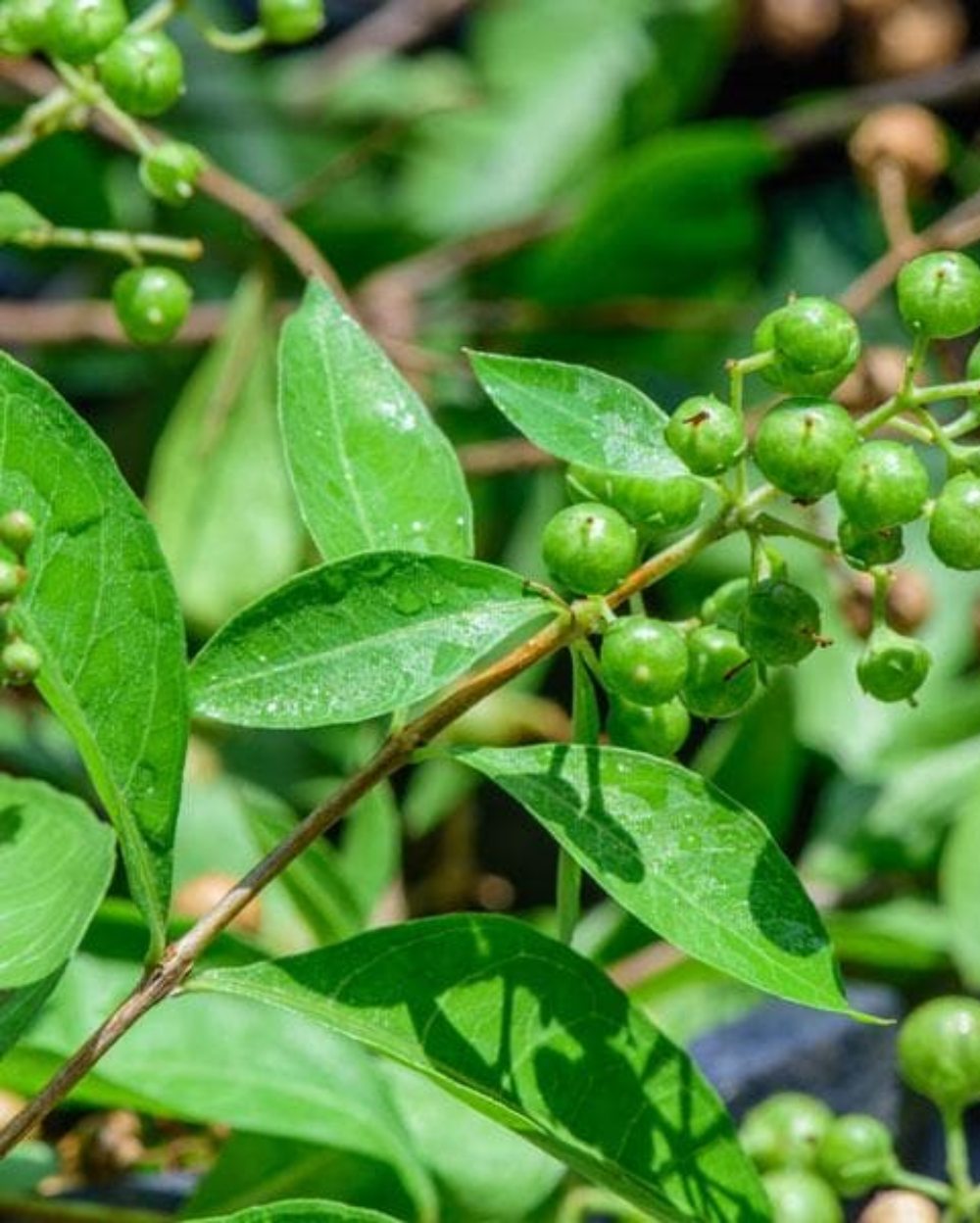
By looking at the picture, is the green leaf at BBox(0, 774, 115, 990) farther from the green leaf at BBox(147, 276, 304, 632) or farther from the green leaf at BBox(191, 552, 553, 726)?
the green leaf at BBox(147, 276, 304, 632)

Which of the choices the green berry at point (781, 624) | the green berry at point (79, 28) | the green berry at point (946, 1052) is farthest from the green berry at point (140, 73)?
the green berry at point (946, 1052)

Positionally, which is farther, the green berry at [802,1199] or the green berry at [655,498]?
the green berry at [802,1199]

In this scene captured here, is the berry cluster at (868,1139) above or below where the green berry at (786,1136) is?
above

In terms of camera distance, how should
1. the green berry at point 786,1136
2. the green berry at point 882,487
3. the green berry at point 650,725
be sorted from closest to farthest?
the green berry at point 882,487 < the green berry at point 650,725 < the green berry at point 786,1136

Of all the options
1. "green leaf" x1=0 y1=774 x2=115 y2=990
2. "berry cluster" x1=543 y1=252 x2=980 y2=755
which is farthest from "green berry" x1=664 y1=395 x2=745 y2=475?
"green leaf" x1=0 y1=774 x2=115 y2=990

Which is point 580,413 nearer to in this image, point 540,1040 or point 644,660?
point 644,660

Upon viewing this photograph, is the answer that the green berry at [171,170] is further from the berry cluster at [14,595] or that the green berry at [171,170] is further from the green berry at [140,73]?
the berry cluster at [14,595]

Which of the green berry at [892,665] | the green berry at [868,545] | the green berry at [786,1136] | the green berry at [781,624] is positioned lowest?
the green berry at [786,1136]
